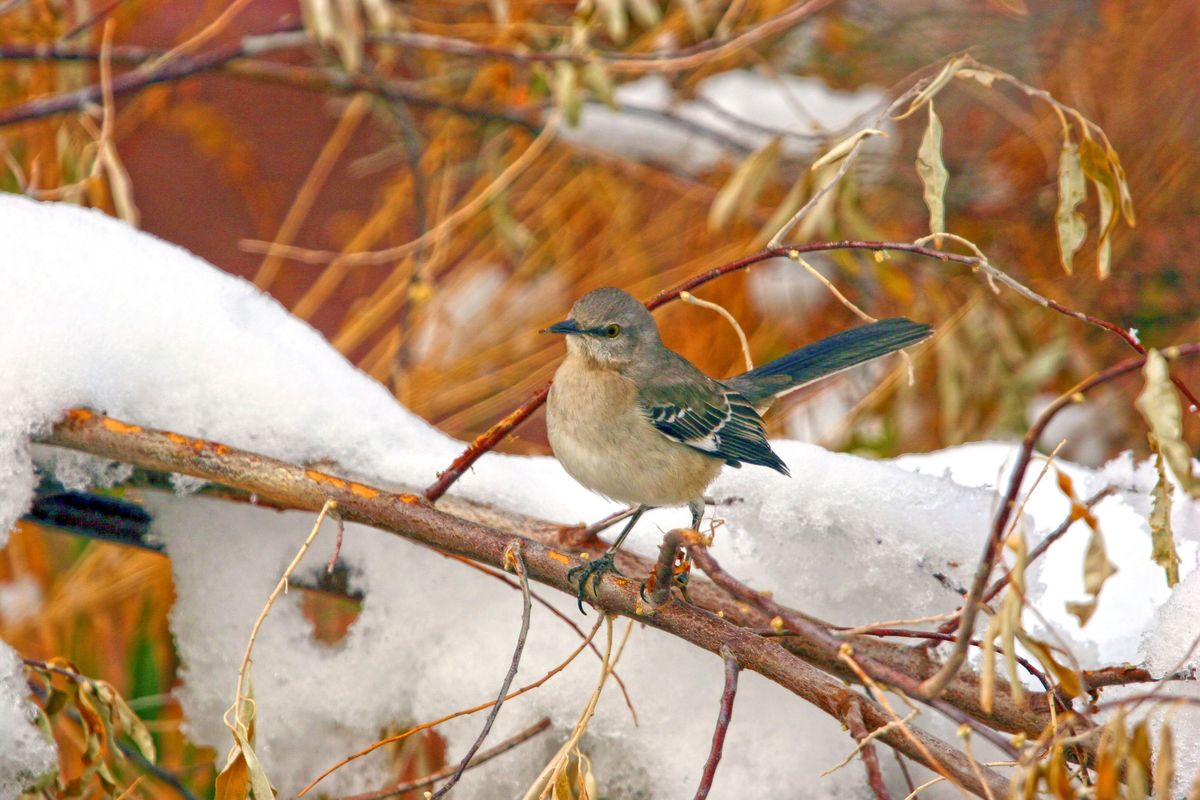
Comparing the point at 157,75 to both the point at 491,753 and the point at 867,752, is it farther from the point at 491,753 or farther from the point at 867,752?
the point at 867,752

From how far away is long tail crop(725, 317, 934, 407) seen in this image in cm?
214

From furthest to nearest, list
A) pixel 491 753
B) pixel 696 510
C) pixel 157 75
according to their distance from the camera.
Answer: pixel 157 75 → pixel 696 510 → pixel 491 753

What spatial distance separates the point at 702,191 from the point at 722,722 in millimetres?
2696

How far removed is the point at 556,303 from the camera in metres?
3.78

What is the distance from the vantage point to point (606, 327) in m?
2.14

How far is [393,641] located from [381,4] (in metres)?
1.37

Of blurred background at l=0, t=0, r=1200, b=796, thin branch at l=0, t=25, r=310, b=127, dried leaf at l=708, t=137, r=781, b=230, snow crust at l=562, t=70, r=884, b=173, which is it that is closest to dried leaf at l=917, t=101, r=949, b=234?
dried leaf at l=708, t=137, r=781, b=230

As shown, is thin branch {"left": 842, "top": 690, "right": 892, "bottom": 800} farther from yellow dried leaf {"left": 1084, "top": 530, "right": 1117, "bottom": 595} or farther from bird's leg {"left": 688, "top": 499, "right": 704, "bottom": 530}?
bird's leg {"left": 688, "top": 499, "right": 704, "bottom": 530}

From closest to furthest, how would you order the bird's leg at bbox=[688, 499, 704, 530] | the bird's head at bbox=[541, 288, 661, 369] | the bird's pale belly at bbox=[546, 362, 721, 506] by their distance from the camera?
the bird's pale belly at bbox=[546, 362, 721, 506]
the bird's leg at bbox=[688, 499, 704, 530]
the bird's head at bbox=[541, 288, 661, 369]

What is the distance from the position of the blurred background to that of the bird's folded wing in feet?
2.67

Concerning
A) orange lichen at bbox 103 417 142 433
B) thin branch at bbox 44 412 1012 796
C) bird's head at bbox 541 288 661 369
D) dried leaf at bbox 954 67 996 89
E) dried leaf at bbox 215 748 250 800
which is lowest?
dried leaf at bbox 215 748 250 800

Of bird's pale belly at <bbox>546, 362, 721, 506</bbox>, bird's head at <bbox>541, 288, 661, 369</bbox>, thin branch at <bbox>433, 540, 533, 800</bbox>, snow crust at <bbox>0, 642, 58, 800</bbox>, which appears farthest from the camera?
bird's head at <bbox>541, 288, 661, 369</bbox>

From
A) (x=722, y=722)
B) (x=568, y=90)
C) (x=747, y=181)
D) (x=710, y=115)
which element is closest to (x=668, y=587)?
(x=722, y=722)

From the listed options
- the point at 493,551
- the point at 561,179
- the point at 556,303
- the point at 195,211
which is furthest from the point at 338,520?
the point at 195,211
